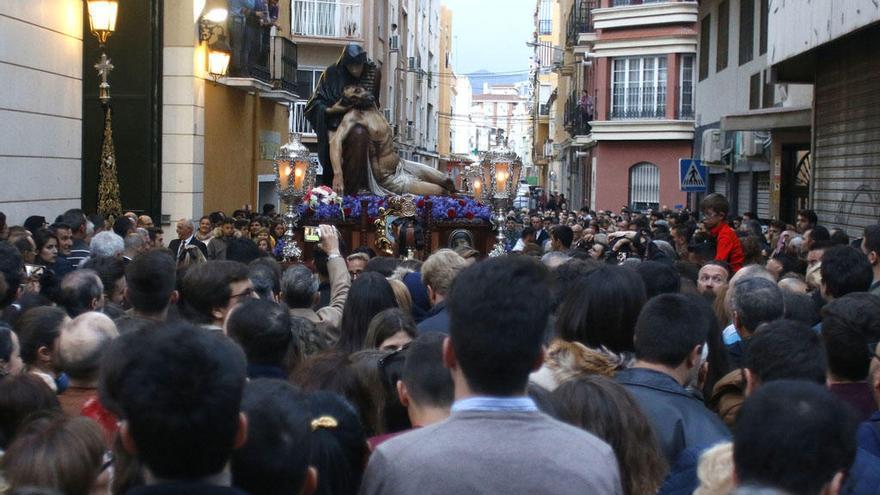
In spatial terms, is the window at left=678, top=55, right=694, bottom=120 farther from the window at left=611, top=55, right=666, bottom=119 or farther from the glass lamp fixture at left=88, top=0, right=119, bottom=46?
the glass lamp fixture at left=88, top=0, right=119, bottom=46

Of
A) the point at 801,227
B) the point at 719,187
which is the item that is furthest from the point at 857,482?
the point at 719,187

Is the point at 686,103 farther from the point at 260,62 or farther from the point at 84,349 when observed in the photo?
the point at 84,349

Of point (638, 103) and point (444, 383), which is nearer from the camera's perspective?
point (444, 383)

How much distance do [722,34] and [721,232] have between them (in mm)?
17158

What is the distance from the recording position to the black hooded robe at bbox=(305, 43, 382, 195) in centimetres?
1756

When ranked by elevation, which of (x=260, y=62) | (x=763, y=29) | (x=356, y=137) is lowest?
(x=356, y=137)

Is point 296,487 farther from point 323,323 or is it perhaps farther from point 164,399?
point 323,323

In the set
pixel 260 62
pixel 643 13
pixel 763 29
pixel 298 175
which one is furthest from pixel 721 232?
pixel 643 13

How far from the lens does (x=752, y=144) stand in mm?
25688

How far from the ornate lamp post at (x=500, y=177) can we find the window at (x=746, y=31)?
9.69 metres

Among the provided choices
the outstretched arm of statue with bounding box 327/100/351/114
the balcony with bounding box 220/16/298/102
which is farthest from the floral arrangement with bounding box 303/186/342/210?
the balcony with bounding box 220/16/298/102

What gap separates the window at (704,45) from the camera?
30344 mm

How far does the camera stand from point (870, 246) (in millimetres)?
9023

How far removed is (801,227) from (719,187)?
17.1 meters
